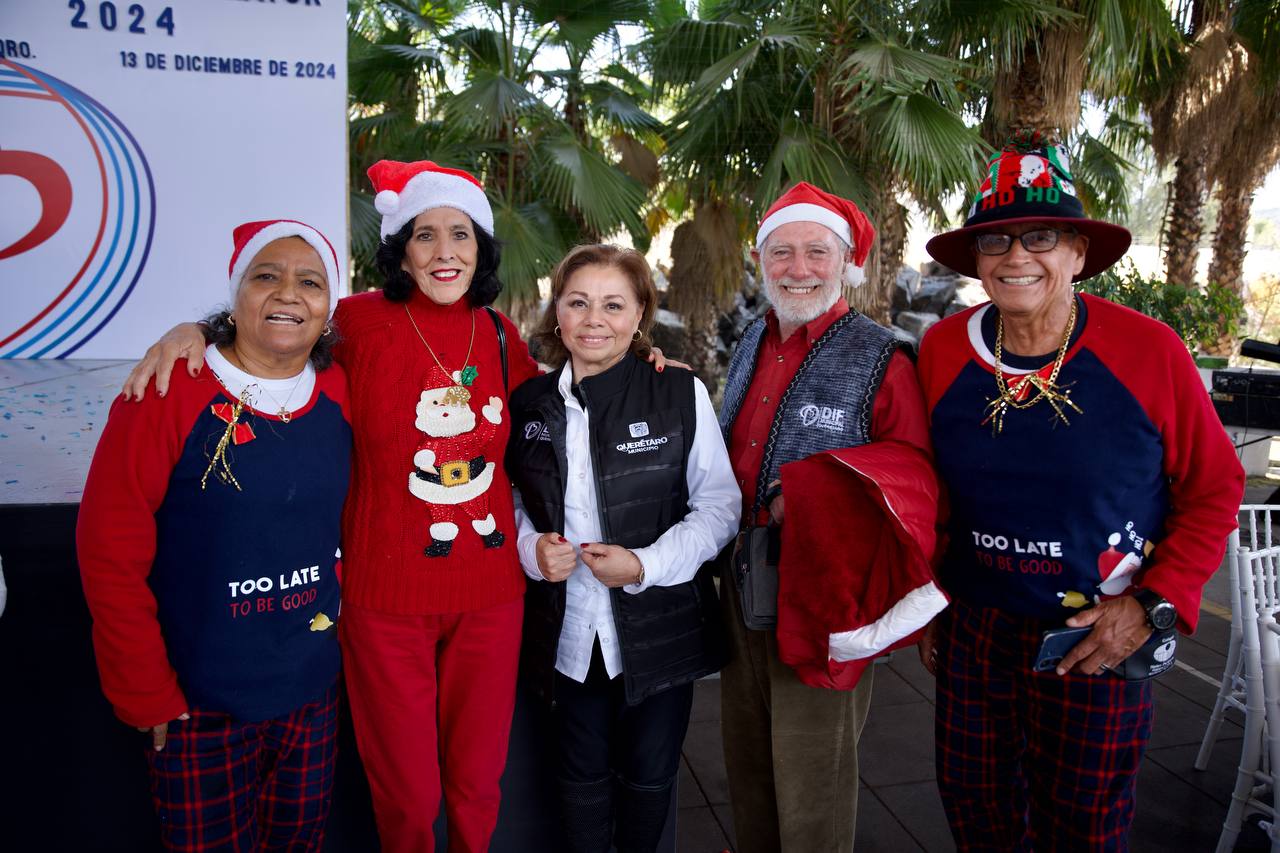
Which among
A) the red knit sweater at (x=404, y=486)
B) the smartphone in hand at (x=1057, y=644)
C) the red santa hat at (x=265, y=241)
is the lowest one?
the smartphone in hand at (x=1057, y=644)

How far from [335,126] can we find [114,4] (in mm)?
944

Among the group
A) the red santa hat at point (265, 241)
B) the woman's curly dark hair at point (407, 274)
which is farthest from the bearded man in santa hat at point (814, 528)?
the red santa hat at point (265, 241)

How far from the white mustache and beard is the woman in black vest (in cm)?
31

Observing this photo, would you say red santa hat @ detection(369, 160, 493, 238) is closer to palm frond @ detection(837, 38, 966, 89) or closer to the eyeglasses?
the eyeglasses

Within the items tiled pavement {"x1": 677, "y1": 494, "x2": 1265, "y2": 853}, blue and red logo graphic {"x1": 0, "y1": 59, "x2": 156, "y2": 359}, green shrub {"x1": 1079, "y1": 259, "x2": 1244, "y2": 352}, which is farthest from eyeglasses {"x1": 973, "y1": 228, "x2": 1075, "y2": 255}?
green shrub {"x1": 1079, "y1": 259, "x2": 1244, "y2": 352}

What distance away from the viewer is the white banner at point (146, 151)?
335 centimetres

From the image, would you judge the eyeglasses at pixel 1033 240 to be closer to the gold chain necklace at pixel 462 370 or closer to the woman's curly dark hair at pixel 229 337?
the gold chain necklace at pixel 462 370

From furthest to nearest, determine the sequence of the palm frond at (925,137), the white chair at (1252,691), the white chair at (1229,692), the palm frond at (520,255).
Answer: the palm frond at (520,255) → the palm frond at (925,137) → the white chair at (1229,692) → the white chair at (1252,691)

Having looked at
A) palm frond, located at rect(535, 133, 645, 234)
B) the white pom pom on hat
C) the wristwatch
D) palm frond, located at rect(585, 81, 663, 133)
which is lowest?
the wristwatch

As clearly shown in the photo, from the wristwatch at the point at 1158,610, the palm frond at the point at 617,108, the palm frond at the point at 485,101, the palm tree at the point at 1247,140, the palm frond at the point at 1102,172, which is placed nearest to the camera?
the wristwatch at the point at 1158,610

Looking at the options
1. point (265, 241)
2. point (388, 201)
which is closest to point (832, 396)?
point (388, 201)

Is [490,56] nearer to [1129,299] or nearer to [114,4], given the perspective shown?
[114,4]

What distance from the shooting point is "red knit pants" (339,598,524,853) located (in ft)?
6.11

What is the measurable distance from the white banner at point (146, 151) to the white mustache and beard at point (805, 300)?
2.41m
